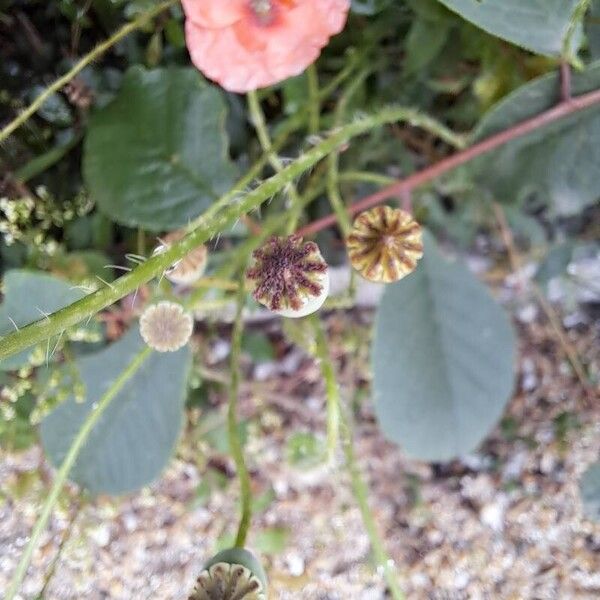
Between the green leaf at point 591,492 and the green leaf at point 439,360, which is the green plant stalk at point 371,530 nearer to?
the green leaf at point 439,360

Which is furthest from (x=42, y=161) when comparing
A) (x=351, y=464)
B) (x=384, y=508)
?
(x=384, y=508)

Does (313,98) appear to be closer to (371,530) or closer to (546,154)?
(546,154)

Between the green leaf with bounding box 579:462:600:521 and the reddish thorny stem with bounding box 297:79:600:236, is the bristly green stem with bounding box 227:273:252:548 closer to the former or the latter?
the reddish thorny stem with bounding box 297:79:600:236

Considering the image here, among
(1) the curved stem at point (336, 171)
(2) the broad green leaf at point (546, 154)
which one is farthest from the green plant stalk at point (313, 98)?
(2) the broad green leaf at point (546, 154)

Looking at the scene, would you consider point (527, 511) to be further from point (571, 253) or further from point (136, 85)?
point (136, 85)

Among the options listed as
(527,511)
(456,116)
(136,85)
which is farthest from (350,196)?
(527,511)

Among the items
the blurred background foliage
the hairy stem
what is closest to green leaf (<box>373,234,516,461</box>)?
the blurred background foliage
